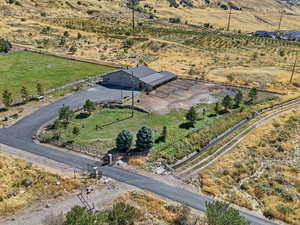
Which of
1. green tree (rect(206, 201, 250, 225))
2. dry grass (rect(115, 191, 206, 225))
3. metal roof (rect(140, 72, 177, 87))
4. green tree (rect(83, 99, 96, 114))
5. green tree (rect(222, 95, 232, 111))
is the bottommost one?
A: dry grass (rect(115, 191, 206, 225))

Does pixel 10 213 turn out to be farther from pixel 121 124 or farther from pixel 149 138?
pixel 121 124

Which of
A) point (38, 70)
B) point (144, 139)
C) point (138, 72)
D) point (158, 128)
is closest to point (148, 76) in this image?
point (138, 72)

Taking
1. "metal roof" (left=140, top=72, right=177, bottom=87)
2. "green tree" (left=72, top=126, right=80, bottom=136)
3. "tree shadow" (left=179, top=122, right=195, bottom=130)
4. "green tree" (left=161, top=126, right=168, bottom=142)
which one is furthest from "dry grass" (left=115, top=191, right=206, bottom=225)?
"metal roof" (left=140, top=72, right=177, bottom=87)

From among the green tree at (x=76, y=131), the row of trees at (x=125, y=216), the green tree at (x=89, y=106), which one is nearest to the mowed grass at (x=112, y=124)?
the green tree at (x=76, y=131)

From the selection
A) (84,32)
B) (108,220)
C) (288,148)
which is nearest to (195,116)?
(288,148)

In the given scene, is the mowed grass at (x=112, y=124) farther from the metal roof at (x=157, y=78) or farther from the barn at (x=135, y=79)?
the metal roof at (x=157, y=78)

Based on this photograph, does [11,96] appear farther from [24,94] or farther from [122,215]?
[122,215]

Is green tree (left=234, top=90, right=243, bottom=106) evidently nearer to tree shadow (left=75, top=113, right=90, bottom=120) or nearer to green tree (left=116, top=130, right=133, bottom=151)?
green tree (left=116, top=130, right=133, bottom=151)
